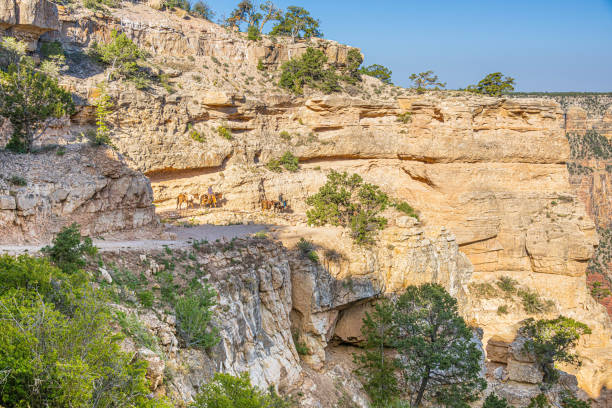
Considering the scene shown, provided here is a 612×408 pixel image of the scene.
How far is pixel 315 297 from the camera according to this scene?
58.0 feet

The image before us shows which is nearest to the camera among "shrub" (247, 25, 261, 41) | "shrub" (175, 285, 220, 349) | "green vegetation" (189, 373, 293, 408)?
"green vegetation" (189, 373, 293, 408)

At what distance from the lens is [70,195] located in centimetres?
1409

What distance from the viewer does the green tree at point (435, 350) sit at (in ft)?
Result: 53.2

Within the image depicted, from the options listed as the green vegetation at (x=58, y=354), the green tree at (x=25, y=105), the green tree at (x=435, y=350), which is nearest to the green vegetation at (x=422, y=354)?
the green tree at (x=435, y=350)

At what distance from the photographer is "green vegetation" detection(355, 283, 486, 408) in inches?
642

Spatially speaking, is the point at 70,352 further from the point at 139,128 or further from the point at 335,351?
the point at 139,128

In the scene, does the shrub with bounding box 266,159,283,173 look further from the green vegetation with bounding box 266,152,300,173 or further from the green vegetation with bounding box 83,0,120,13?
the green vegetation with bounding box 83,0,120,13

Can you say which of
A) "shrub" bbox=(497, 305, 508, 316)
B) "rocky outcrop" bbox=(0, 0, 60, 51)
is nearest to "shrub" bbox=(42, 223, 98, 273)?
"rocky outcrop" bbox=(0, 0, 60, 51)

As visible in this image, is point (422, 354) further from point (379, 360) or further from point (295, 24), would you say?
point (295, 24)

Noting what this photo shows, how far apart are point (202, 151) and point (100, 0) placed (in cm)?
1628

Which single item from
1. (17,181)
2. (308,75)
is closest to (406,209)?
(308,75)

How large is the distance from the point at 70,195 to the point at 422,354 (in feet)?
45.3

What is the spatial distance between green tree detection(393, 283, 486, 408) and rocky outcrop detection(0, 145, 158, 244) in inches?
436

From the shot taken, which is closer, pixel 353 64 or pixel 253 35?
pixel 253 35
